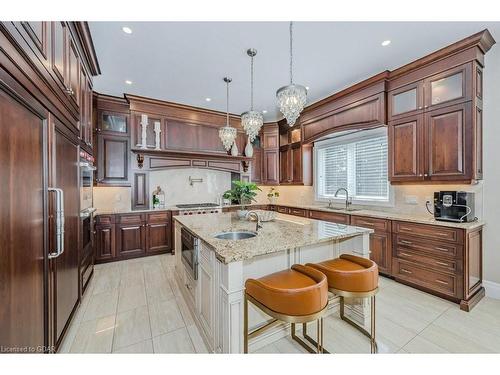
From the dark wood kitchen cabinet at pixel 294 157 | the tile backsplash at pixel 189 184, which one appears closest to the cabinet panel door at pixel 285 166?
the dark wood kitchen cabinet at pixel 294 157

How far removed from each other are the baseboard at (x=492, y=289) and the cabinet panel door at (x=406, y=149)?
4.63ft

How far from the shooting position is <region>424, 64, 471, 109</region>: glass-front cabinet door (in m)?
2.52

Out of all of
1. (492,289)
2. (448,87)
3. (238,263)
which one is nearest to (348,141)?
(448,87)

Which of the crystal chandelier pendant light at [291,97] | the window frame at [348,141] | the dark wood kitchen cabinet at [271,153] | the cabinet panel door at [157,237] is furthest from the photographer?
the dark wood kitchen cabinet at [271,153]

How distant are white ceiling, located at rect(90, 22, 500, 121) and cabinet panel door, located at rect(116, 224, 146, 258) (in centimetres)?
245

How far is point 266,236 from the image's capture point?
1.84 meters

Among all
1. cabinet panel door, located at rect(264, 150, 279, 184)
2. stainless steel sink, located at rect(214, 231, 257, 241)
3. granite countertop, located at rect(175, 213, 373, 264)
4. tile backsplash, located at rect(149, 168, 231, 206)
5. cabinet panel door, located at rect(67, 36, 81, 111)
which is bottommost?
stainless steel sink, located at rect(214, 231, 257, 241)

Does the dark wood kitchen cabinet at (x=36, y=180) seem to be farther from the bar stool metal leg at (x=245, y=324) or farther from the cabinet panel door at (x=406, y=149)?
the cabinet panel door at (x=406, y=149)

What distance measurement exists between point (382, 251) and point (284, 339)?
6.78ft

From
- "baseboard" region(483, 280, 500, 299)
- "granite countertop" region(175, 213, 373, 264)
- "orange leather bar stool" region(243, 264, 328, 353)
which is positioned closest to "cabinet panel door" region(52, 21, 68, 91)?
"granite countertop" region(175, 213, 373, 264)

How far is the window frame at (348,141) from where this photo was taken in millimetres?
3577

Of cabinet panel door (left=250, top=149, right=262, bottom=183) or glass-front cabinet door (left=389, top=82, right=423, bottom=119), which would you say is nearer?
glass-front cabinet door (left=389, top=82, right=423, bottom=119)

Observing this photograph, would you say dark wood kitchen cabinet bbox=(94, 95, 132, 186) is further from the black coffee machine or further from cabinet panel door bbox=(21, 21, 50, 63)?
the black coffee machine
